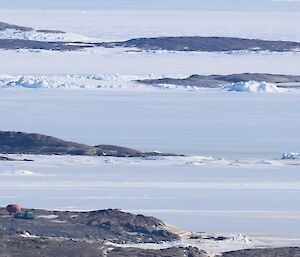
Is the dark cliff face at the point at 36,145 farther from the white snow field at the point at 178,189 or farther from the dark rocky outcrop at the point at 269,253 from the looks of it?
the dark rocky outcrop at the point at 269,253

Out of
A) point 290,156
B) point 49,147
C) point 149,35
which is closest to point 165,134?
point 49,147

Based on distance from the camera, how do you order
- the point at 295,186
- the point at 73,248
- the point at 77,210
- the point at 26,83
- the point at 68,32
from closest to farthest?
1. the point at 73,248
2. the point at 77,210
3. the point at 295,186
4. the point at 26,83
5. the point at 68,32

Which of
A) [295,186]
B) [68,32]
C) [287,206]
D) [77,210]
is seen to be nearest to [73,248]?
[77,210]

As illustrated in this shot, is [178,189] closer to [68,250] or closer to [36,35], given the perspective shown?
[68,250]

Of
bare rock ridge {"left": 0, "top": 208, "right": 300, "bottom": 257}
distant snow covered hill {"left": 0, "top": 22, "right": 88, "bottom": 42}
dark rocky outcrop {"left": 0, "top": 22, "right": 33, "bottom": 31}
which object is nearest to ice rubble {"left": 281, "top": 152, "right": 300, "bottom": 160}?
bare rock ridge {"left": 0, "top": 208, "right": 300, "bottom": 257}

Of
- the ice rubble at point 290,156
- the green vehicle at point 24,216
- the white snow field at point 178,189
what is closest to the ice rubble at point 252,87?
the ice rubble at point 290,156

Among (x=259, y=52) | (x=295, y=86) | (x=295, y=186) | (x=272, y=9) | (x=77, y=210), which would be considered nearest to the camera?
(x=77, y=210)

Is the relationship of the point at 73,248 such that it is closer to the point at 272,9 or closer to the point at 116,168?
the point at 116,168
